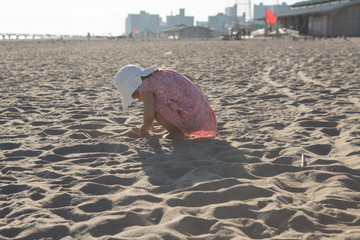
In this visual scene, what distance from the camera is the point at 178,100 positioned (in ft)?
12.5

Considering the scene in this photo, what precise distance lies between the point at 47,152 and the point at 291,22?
48283 mm

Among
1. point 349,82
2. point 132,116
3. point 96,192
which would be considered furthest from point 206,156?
point 349,82

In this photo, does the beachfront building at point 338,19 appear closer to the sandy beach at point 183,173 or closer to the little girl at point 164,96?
the sandy beach at point 183,173

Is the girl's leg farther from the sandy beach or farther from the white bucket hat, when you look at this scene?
the white bucket hat

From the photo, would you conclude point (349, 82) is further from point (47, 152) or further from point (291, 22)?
point (291, 22)

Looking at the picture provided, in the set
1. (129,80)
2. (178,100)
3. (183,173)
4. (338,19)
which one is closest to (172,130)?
(178,100)

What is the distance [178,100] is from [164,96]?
5.5 inches

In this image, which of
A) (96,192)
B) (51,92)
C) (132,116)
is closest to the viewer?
(96,192)

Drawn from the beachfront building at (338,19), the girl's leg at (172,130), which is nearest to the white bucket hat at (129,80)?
the girl's leg at (172,130)

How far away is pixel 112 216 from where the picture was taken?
7.98 ft

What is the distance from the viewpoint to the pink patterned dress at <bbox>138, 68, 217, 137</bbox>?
12.5 ft

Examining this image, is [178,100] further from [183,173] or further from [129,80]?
[183,173]

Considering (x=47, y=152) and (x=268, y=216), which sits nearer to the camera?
(x=268, y=216)

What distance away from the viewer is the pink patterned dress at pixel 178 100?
3.80 meters
